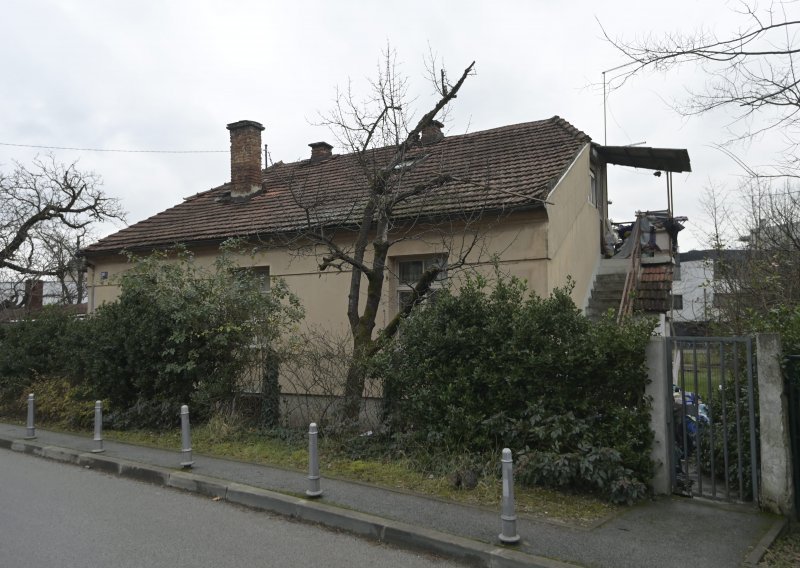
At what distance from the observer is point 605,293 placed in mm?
14766

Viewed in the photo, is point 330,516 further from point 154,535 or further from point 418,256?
point 418,256

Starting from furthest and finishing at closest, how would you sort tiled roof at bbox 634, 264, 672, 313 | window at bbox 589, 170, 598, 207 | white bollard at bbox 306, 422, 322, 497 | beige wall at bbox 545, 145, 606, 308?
window at bbox 589, 170, 598, 207 < tiled roof at bbox 634, 264, 672, 313 < beige wall at bbox 545, 145, 606, 308 < white bollard at bbox 306, 422, 322, 497

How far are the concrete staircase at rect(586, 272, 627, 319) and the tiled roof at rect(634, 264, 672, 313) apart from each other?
0.42 m

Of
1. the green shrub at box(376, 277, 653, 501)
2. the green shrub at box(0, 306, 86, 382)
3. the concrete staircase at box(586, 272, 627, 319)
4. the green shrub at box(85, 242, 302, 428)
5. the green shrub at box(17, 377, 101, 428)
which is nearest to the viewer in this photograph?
the green shrub at box(376, 277, 653, 501)

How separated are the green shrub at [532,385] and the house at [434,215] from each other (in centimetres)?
167

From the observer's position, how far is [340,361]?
9.41m

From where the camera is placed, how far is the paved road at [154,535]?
17.4ft

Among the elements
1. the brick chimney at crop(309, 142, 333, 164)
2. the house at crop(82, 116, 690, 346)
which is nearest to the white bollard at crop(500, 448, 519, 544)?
the house at crop(82, 116, 690, 346)

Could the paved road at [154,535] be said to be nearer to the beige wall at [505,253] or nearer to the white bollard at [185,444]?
the white bollard at [185,444]

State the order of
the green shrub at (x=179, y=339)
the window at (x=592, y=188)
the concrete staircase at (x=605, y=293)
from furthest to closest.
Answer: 1. the window at (x=592, y=188)
2. the concrete staircase at (x=605, y=293)
3. the green shrub at (x=179, y=339)

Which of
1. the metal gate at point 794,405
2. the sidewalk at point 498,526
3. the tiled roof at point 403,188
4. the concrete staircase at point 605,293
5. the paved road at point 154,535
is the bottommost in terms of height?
the paved road at point 154,535

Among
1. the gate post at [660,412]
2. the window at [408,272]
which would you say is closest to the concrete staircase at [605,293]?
the window at [408,272]

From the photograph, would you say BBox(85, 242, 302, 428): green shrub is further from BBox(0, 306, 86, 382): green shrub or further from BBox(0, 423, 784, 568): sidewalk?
BBox(0, 423, 784, 568): sidewalk

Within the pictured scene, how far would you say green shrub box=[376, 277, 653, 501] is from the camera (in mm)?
6754
